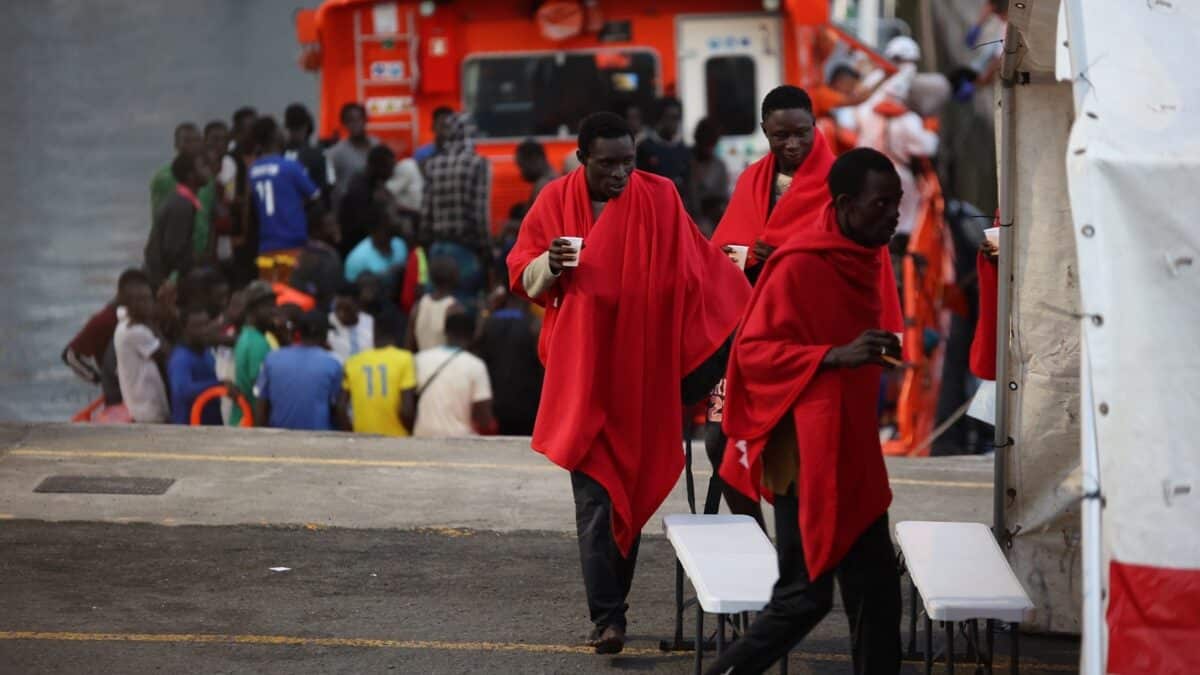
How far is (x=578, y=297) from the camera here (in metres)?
7.25

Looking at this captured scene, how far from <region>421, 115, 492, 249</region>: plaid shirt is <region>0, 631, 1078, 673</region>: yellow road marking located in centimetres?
784

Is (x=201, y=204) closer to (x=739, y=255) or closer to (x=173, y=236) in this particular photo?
(x=173, y=236)

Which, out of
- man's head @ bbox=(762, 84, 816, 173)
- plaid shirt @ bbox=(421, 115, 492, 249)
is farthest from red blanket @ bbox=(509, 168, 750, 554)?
plaid shirt @ bbox=(421, 115, 492, 249)

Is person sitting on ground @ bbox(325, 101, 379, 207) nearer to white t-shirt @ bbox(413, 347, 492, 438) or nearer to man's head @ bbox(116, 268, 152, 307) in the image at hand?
man's head @ bbox(116, 268, 152, 307)

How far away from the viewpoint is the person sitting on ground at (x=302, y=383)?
11828 millimetres

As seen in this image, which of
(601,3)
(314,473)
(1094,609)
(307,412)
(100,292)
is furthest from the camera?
(100,292)

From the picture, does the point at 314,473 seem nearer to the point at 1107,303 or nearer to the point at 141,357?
the point at 141,357

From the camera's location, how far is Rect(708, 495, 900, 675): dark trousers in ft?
19.5

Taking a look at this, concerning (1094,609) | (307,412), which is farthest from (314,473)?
(1094,609)

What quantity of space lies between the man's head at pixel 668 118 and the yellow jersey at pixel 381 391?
14.5 ft

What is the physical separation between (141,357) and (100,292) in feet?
29.2

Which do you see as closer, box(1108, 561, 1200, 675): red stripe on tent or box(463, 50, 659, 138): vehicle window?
box(1108, 561, 1200, 675): red stripe on tent

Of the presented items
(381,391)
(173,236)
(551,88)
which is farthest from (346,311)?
(551,88)

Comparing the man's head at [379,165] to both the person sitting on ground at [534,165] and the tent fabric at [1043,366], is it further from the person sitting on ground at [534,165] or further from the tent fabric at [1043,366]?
the tent fabric at [1043,366]
